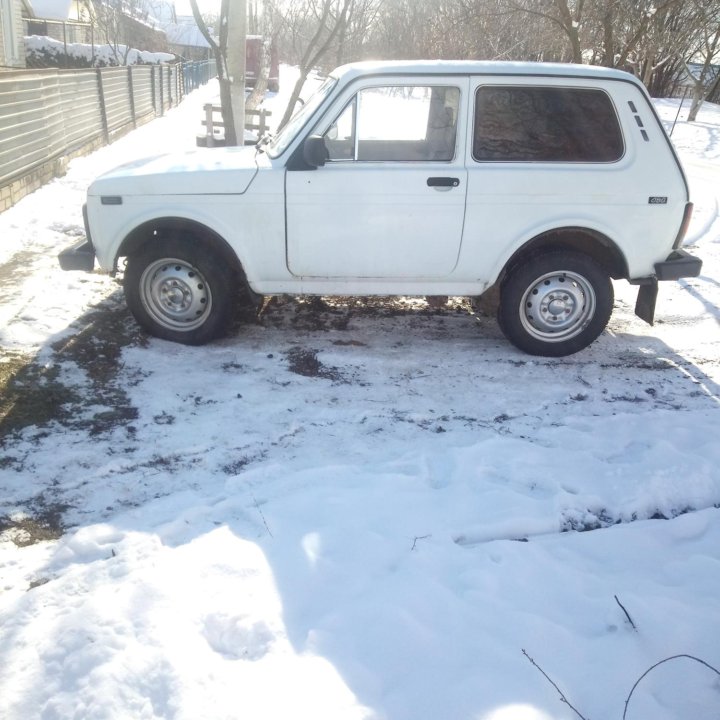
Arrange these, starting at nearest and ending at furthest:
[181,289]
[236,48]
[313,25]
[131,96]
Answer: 1. [181,289]
2. [236,48]
3. [313,25]
4. [131,96]

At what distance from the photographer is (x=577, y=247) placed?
16.9ft

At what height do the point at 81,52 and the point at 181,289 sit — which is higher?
the point at 81,52

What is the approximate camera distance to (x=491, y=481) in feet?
11.9

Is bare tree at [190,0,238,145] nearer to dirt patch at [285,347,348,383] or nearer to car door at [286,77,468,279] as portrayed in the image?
car door at [286,77,468,279]

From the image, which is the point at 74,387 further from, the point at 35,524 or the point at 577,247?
the point at 577,247

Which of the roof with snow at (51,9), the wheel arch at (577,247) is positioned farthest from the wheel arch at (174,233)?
the roof with snow at (51,9)

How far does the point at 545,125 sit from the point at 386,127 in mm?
1166

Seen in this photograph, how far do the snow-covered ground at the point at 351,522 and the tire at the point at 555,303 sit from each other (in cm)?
22

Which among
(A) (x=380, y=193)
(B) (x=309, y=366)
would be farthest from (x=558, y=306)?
(B) (x=309, y=366)

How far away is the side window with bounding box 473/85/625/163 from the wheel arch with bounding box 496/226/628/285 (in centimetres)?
52

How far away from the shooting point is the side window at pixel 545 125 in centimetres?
475

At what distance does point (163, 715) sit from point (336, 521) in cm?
121

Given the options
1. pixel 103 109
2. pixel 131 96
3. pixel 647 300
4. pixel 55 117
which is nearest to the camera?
pixel 647 300

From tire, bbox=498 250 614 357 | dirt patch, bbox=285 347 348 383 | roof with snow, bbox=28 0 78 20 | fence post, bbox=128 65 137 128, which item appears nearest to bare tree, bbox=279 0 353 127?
fence post, bbox=128 65 137 128
